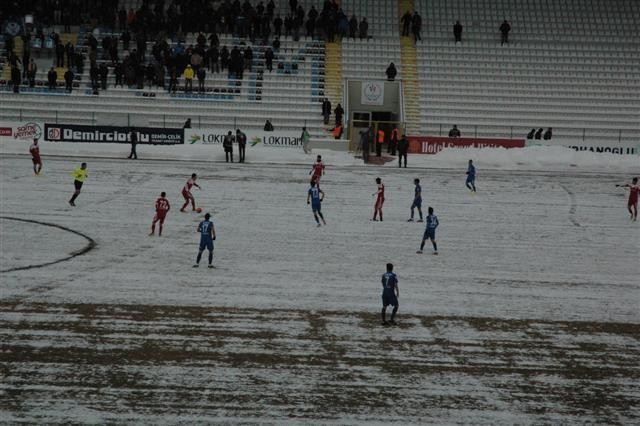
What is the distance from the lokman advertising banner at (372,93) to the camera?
4894cm

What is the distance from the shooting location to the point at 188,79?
47938 mm

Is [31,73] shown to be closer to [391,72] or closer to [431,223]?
[391,72]

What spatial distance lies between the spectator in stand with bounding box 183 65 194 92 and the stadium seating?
41.5 feet

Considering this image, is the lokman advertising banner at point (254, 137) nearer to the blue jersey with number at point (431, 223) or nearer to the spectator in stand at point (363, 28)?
the spectator in stand at point (363, 28)

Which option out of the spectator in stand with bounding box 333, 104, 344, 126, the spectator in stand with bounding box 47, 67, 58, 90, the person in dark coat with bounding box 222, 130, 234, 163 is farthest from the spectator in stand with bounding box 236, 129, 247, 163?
the spectator in stand with bounding box 47, 67, 58, 90

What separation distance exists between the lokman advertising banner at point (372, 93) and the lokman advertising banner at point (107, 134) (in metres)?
11.1

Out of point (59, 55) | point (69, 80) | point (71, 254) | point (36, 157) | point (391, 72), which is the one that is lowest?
point (71, 254)

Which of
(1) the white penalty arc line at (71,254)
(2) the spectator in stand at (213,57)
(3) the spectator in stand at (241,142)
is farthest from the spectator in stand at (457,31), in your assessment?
(1) the white penalty arc line at (71,254)

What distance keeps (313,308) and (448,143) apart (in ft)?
88.4

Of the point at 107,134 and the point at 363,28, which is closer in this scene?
the point at 107,134

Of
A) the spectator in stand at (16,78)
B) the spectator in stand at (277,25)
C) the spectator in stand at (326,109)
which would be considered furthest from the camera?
the spectator in stand at (277,25)

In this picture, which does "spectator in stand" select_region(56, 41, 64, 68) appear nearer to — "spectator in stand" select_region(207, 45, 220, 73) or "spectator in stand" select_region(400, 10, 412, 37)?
"spectator in stand" select_region(207, 45, 220, 73)

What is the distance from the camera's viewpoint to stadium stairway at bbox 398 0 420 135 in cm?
4797

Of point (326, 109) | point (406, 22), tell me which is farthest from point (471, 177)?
point (406, 22)
